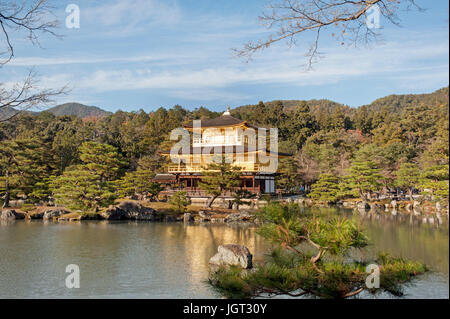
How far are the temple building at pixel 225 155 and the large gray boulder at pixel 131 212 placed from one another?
14.9ft

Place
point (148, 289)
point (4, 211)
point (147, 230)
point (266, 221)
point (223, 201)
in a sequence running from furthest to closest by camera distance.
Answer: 1. point (223, 201)
2. point (4, 211)
3. point (147, 230)
4. point (148, 289)
5. point (266, 221)

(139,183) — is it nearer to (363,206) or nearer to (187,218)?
(187,218)

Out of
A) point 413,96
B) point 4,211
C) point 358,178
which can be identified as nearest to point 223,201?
point 358,178

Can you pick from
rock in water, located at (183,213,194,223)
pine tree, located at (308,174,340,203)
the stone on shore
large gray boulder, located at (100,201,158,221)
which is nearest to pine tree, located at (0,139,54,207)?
large gray boulder, located at (100,201,158,221)

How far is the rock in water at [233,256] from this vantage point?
759 centimetres

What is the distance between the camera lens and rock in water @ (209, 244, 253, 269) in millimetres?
7594

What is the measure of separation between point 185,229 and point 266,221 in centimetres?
1069

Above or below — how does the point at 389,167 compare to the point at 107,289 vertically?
above

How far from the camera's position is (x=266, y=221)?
342 cm

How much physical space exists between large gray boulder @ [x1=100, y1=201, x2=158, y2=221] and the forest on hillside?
2.18 ft

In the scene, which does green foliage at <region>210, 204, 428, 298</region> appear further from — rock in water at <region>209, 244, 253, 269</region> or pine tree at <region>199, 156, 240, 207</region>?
pine tree at <region>199, 156, 240, 207</region>

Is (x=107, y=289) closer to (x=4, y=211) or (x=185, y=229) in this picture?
(x=185, y=229)
